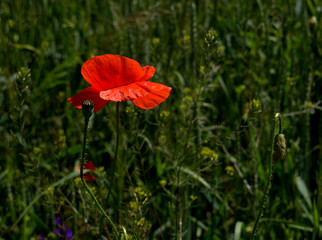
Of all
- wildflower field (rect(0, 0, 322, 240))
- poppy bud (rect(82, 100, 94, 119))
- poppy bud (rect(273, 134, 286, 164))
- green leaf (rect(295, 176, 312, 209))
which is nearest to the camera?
poppy bud (rect(82, 100, 94, 119))

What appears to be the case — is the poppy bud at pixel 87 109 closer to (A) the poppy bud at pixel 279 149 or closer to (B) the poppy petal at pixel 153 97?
(B) the poppy petal at pixel 153 97

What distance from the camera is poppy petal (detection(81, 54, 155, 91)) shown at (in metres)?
1.06

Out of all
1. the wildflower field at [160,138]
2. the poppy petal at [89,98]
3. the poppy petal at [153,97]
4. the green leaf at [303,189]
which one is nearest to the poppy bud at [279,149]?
the wildflower field at [160,138]

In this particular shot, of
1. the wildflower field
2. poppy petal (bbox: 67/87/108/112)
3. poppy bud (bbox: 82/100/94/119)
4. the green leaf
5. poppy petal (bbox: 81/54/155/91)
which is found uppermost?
poppy petal (bbox: 81/54/155/91)

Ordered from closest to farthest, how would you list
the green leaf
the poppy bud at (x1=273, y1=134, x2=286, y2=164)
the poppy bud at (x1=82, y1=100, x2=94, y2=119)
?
the poppy bud at (x1=82, y1=100, x2=94, y2=119), the poppy bud at (x1=273, y1=134, x2=286, y2=164), the green leaf

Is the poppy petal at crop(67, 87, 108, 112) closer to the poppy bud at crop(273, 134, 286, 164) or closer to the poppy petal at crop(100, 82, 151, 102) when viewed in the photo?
the poppy petal at crop(100, 82, 151, 102)

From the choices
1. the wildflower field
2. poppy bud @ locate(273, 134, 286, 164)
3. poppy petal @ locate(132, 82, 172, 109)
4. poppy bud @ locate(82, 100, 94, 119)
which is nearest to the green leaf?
the wildflower field

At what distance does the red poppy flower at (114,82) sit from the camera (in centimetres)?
105

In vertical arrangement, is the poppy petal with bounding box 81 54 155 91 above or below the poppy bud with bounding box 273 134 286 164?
above

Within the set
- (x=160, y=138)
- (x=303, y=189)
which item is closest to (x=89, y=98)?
(x=160, y=138)

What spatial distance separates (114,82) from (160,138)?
624mm

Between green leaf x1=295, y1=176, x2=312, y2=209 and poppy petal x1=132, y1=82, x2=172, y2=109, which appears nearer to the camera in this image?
poppy petal x1=132, y1=82, x2=172, y2=109

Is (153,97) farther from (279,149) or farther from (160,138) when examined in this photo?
(160,138)

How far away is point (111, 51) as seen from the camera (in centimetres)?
264
